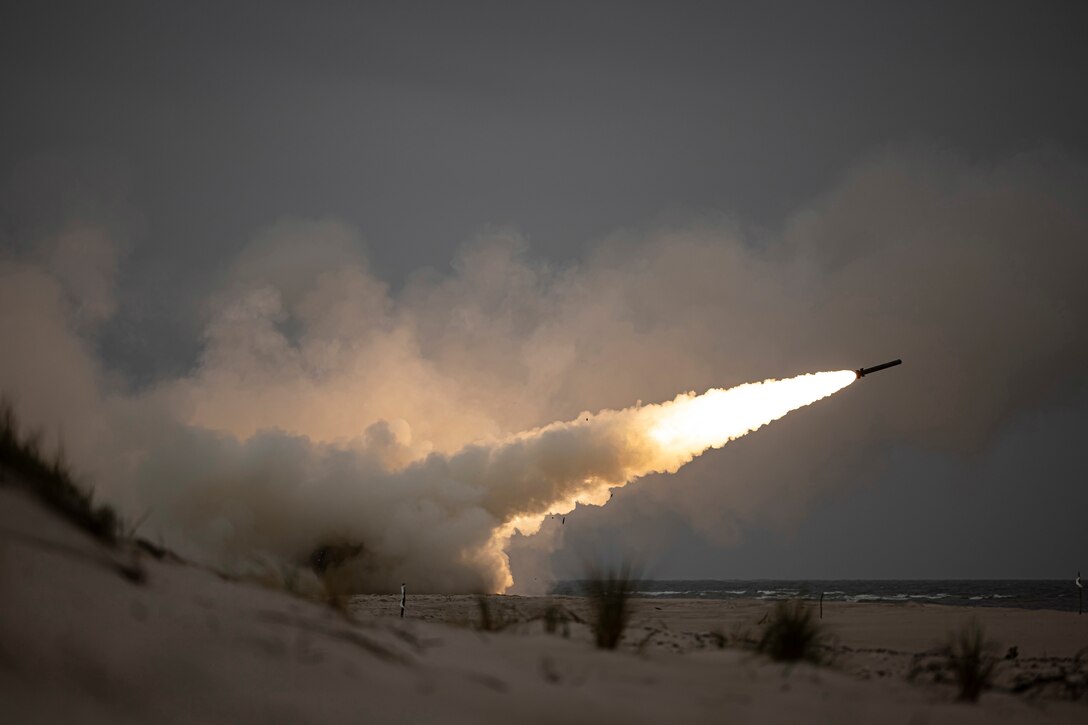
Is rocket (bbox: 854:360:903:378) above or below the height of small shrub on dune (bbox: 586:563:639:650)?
above

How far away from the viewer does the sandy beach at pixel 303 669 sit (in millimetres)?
3719

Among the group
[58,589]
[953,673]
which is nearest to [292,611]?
[58,589]

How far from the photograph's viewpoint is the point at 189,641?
4203mm

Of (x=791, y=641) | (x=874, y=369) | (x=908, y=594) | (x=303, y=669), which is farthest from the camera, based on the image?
(x=908, y=594)

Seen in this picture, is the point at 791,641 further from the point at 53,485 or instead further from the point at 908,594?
the point at 908,594

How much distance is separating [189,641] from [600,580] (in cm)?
440

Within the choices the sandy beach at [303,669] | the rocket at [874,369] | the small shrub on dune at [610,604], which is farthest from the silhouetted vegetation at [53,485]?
the rocket at [874,369]

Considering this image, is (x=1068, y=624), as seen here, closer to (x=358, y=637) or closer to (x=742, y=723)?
(x=742, y=723)

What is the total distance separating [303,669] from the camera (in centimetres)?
428

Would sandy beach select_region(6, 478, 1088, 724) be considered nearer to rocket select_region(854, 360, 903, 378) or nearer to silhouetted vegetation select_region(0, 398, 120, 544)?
silhouetted vegetation select_region(0, 398, 120, 544)

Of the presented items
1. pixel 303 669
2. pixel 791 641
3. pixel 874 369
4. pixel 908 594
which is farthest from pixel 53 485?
pixel 908 594

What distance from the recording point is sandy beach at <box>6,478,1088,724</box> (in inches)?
146

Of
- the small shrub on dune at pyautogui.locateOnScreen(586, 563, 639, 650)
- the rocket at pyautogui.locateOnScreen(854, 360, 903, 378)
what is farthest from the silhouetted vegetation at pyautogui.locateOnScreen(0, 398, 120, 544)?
the rocket at pyautogui.locateOnScreen(854, 360, 903, 378)

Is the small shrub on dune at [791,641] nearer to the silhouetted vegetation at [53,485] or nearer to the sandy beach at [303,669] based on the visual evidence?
the sandy beach at [303,669]
